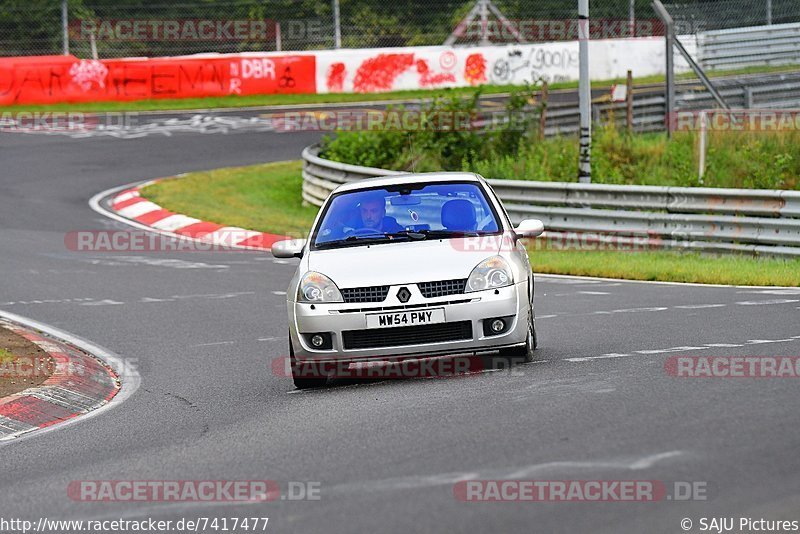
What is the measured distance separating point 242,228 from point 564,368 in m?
13.1

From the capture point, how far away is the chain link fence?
35.9m

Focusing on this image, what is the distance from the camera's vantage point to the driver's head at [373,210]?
10148mm

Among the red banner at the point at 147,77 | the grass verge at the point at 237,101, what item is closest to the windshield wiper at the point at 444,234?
the grass verge at the point at 237,101

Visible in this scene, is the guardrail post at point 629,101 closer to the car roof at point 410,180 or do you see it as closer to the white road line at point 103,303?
the white road line at point 103,303

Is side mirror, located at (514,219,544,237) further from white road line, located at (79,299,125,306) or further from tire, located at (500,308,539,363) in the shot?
white road line, located at (79,299,125,306)

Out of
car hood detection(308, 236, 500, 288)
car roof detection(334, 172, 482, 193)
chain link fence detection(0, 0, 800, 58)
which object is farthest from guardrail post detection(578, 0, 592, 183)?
chain link fence detection(0, 0, 800, 58)

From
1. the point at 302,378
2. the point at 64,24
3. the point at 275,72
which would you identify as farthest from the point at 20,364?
the point at 275,72

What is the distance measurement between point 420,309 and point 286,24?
3110cm

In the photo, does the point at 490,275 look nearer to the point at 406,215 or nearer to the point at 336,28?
the point at 406,215

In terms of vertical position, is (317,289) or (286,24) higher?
(286,24)

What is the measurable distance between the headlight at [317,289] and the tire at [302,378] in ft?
1.28

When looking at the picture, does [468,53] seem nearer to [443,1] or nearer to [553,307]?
[443,1]

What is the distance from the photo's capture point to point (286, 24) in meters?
39.2

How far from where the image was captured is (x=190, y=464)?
714cm
